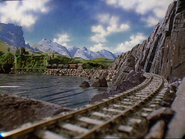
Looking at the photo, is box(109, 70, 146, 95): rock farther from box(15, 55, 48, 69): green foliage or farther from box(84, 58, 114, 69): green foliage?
box(84, 58, 114, 69): green foliage

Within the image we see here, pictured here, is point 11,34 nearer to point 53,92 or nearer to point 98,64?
point 53,92

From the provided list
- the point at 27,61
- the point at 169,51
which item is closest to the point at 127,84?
the point at 169,51

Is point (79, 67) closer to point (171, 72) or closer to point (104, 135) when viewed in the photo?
point (171, 72)

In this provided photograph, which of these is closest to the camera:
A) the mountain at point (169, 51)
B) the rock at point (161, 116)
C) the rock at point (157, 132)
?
the rock at point (157, 132)

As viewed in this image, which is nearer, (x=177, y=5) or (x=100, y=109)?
(x=100, y=109)

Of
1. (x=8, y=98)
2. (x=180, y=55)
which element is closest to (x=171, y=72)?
(x=180, y=55)

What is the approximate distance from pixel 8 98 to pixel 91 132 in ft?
16.1

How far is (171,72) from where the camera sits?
1106 centimetres

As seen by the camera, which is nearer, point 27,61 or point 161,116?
point 161,116


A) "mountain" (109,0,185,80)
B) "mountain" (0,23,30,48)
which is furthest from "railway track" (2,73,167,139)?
"mountain" (109,0,185,80)

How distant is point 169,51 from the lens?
12547mm

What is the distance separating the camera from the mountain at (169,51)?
10.6 meters

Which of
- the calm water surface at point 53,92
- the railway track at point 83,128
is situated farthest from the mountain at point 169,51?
the railway track at point 83,128

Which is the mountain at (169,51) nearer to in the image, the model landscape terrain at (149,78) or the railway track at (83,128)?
the model landscape terrain at (149,78)
